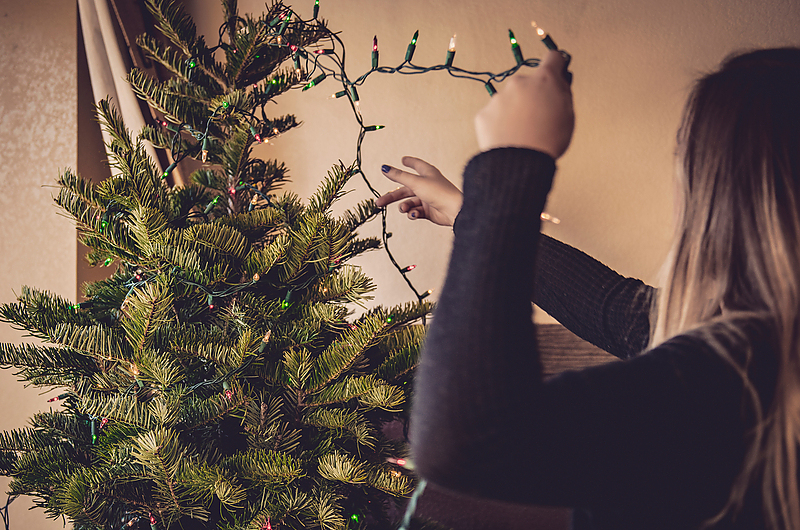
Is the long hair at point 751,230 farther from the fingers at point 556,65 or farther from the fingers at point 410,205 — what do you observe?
the fingers at point 410,205

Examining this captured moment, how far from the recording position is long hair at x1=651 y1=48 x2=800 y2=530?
29 cm

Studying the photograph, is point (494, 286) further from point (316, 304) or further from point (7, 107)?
point (7, 107)

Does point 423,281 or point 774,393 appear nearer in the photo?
point 774,393

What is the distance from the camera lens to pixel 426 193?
2.03 ft

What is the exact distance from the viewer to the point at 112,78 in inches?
31.9

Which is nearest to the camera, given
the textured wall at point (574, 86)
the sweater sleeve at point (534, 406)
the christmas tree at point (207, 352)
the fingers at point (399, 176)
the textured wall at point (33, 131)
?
the sweater sleeve at point (534, 406)

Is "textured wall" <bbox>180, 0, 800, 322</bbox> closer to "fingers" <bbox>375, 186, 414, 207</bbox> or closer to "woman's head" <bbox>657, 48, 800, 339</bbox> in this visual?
"fingers" <bbox>375, 186, 414, 207</bbox>

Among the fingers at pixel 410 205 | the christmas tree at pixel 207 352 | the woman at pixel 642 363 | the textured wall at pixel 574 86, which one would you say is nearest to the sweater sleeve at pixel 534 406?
the woman at pixel 642 363

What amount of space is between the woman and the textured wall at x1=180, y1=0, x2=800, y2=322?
80 cm

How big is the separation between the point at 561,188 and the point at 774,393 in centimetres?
90

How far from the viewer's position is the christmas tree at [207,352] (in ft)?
1.59

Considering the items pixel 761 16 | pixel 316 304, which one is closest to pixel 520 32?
pixel 761 16

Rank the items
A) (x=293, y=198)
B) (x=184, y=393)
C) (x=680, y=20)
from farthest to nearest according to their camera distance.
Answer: (x=680, y=20) → (x=293, y=198) → (x=184, y=393)

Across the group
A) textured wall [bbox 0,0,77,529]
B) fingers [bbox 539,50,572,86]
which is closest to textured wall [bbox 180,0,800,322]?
textured wall [bbox 0,0,77,529]
